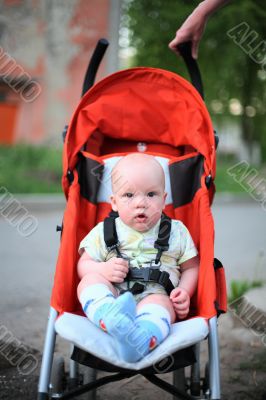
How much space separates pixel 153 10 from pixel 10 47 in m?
3.06

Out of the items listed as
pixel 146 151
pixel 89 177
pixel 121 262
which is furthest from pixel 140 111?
pixel 121 262

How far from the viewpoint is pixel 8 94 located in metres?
11.8

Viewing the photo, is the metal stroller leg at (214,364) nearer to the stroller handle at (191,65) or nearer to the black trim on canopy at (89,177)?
the black trim on canopy at (89,177)

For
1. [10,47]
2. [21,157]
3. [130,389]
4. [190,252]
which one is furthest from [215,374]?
[10,47]

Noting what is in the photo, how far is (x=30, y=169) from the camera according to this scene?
1049cm

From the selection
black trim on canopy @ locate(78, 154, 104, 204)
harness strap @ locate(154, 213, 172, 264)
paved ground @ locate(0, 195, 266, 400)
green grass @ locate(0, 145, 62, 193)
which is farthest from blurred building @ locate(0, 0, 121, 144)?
harness strap @ locate(154, 213, 172, 264)

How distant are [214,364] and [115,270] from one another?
21.5 inches

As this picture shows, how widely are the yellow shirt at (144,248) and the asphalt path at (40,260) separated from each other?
4.24ft

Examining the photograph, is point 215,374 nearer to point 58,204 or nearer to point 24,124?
point 58,204

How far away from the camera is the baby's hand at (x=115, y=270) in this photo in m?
2.24

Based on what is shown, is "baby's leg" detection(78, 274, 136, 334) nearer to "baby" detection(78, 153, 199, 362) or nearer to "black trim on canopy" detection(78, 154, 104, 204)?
"baby" detection(78, 153, 199, 362)

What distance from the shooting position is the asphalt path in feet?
12.8

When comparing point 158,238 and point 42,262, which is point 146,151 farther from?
point 42,262

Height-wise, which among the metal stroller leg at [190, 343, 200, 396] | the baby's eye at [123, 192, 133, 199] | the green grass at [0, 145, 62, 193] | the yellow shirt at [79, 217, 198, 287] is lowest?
the metal stroller leg at [190, 343, 200, 396]
